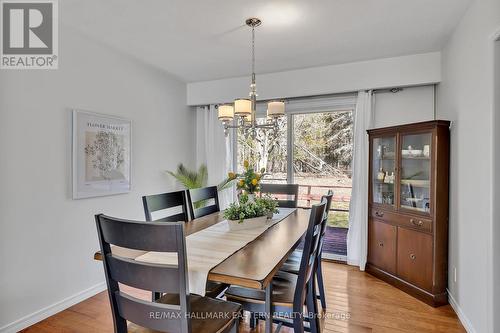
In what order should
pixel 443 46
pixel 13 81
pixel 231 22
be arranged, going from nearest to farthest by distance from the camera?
pixel 13 81 → pixel 231 22 → pixel 443 46

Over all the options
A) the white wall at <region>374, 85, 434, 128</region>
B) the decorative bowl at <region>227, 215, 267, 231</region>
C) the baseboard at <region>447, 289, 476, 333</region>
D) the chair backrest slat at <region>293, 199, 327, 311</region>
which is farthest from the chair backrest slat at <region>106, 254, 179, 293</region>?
the white wall at <region>374, 85, 434, 128</region>

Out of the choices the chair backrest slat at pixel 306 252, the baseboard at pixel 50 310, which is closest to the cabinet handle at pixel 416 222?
the chair backrest slat at pixel 306 252

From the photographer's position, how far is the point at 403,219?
2875 mm

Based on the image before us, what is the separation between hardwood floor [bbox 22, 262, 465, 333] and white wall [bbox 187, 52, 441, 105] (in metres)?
2.30

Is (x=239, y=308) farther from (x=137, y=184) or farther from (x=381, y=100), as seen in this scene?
(x=381, y=100)

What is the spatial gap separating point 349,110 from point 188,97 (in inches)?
93.5

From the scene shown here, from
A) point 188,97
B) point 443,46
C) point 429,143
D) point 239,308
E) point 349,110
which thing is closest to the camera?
point 239,308

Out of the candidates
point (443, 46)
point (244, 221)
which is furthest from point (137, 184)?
point (443, 46)

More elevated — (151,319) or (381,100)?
(381,100)

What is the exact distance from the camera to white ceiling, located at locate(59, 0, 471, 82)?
2158 mm

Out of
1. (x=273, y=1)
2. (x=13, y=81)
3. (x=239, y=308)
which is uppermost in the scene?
(x=273, y=1)

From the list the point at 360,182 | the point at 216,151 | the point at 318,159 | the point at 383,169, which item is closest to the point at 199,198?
the point at 216,151

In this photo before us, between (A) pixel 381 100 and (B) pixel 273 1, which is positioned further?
(A) pixel 381 100

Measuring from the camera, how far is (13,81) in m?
2.17
